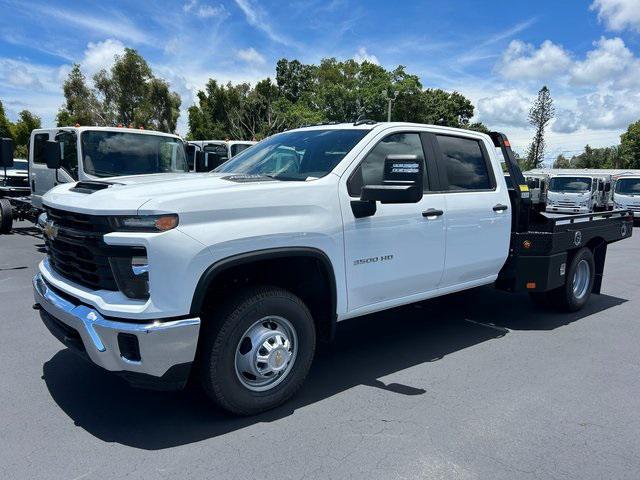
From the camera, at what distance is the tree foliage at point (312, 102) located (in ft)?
111

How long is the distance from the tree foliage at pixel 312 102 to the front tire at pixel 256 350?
1148 inches

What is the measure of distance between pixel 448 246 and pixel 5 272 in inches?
269

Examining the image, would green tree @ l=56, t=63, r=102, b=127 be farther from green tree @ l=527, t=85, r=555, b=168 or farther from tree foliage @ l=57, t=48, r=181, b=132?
green tree @ l=527, t=85, r=555, b=168

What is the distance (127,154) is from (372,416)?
7.57 metres

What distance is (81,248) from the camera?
321 centimetres

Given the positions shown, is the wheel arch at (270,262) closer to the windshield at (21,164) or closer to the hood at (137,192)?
the hood at (137,192)

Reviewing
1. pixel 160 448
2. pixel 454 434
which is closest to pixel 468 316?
pixel 454 434

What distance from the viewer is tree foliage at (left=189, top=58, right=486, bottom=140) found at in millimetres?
33906

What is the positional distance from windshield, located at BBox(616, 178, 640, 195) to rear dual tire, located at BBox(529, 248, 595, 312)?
59.2ft

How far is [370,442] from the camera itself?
319cm

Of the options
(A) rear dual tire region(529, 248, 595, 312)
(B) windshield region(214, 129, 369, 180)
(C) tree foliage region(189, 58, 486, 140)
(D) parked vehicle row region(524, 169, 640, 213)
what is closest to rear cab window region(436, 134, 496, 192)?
(B) windshield region(214, 129, 369, 180)

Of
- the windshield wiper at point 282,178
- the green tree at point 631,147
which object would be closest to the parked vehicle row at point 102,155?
the windshield wiper at point 282,178

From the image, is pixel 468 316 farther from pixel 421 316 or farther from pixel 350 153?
pixel 350 153

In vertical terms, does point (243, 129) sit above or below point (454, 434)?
above
